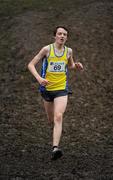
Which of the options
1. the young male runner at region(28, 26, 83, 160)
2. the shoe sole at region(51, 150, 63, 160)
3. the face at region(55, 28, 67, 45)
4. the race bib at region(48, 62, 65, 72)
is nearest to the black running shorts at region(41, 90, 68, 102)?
the young male runner at region(28, 26, 83, 160)

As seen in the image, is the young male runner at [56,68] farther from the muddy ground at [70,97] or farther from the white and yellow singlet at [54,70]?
the muddy ground at [70,97]

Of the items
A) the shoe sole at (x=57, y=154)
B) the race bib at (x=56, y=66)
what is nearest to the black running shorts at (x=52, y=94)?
the race bib at (x=56, y=66)

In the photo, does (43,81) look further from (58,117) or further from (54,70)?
(58,117)

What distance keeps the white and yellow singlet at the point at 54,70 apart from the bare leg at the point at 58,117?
22cm

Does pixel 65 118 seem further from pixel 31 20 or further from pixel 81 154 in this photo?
pixel 31 20

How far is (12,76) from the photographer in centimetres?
1311

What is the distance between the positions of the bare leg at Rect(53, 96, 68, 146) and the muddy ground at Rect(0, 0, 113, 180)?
43 cm

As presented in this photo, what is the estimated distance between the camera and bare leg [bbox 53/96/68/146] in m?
7.61

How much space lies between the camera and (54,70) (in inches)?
308

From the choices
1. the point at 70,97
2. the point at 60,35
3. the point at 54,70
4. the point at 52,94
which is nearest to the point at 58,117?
the point at 52,94

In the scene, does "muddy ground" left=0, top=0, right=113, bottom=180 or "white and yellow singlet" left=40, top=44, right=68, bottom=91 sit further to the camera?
"white and yellow singlet" left=40, top=44, right=68, bottom=91

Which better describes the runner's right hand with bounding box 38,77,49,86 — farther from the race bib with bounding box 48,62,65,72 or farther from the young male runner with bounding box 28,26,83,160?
the race bib with bounding box 48,62,65,72

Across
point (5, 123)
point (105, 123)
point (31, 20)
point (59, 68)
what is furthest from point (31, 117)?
point (31, 20)

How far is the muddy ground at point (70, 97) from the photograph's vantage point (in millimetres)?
7645
